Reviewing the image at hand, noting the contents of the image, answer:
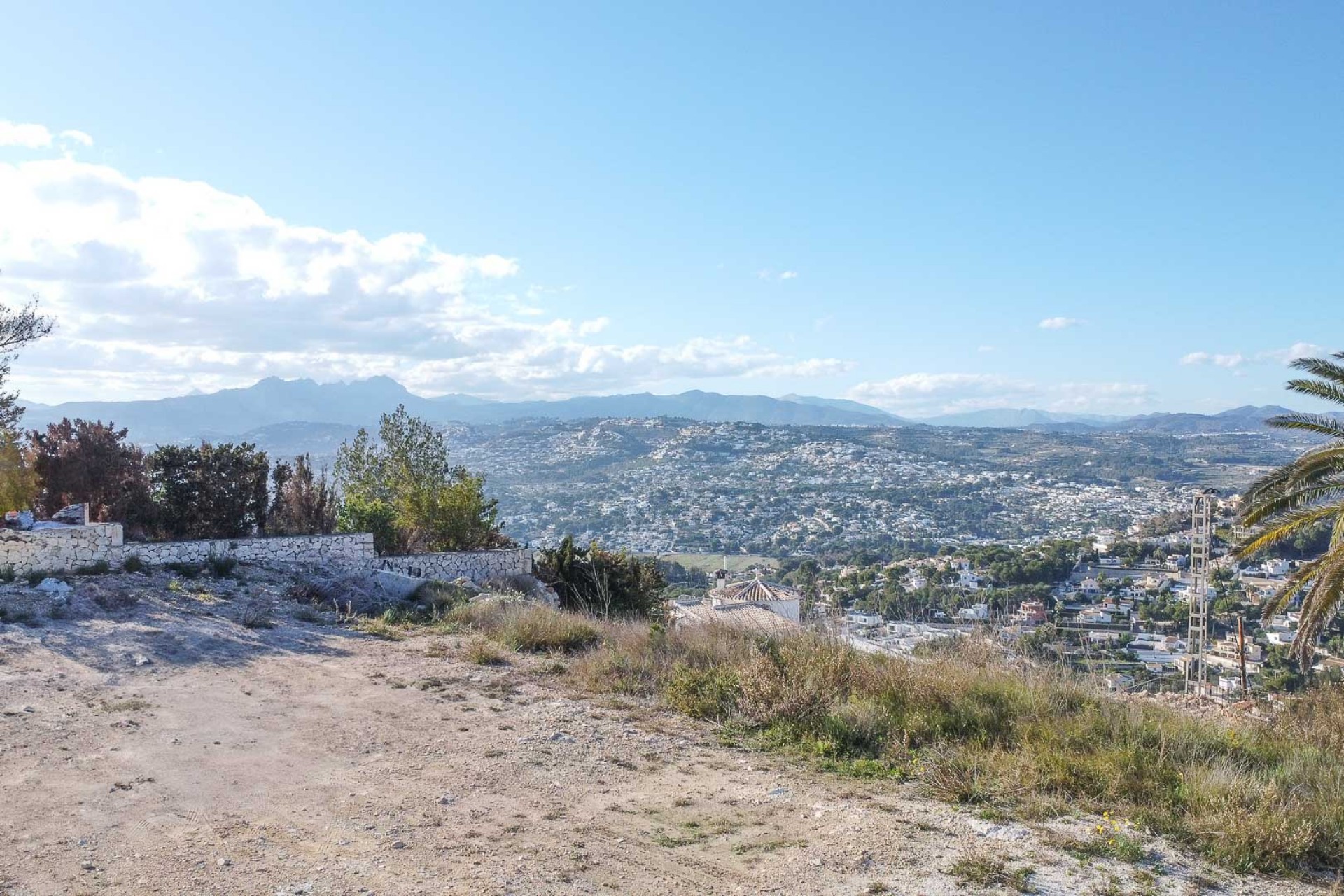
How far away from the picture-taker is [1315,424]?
10719 mm

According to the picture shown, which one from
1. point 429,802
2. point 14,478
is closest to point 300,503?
point 14,478

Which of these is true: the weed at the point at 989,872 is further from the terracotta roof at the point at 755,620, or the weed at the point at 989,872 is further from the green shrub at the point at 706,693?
the terracotta roof at the point at 755,620

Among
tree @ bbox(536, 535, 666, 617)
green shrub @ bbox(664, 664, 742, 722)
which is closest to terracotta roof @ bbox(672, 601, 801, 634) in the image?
green shrub @ bbox(664, 664, 742, 722)

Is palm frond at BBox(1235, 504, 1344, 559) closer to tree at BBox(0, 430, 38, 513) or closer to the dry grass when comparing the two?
the dry grass

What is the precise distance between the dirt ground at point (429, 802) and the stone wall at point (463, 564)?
28.3 feet

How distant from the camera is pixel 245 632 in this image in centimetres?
1052

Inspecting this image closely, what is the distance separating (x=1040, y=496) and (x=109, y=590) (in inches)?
2582

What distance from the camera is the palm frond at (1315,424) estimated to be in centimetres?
1065

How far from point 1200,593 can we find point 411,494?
57.4 feet

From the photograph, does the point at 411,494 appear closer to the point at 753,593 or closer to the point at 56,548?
the point at 56,548

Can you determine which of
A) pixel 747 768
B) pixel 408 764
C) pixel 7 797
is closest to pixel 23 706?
pixel 7 797

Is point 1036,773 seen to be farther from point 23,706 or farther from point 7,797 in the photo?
point 23,706

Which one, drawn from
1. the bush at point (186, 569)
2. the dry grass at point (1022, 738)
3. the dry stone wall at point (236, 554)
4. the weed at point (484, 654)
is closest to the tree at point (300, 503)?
the dry stone wall at point (236, 554)

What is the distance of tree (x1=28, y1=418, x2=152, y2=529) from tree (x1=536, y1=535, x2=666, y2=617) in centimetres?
802
